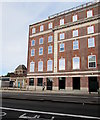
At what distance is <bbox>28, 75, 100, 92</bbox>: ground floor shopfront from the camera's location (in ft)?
95.3

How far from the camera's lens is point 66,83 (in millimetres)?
31938

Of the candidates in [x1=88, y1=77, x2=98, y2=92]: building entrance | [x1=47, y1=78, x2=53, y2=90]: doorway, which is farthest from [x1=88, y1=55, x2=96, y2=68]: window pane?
[x1=47, y1=78, x2=53, y2=90]: doorway

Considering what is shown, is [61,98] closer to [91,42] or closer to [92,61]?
[92,61]

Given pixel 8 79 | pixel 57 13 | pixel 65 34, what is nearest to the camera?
pixel 65 34

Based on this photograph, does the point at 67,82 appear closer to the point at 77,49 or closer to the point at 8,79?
the point at 77,49

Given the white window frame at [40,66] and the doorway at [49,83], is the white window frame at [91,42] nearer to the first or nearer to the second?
the doorway at [49,83]

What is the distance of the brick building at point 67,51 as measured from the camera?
30.1m

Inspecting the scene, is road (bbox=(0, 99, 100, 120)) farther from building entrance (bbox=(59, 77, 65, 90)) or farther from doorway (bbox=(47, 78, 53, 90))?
doorway (bbox=(47, 78, 53, 90))

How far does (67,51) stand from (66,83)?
7.60 m

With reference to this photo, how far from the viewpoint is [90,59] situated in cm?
3025

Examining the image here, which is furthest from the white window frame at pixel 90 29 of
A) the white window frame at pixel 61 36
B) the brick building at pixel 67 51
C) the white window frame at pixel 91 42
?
the white window frame at pixel 61 36

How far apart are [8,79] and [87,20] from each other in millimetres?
39264

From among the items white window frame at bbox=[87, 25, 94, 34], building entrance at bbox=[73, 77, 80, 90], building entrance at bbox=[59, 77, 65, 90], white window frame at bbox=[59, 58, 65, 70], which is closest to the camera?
building entrance at bbox=[73, 77, 80, 90]

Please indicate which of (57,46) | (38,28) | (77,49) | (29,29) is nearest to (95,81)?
(77,49)
